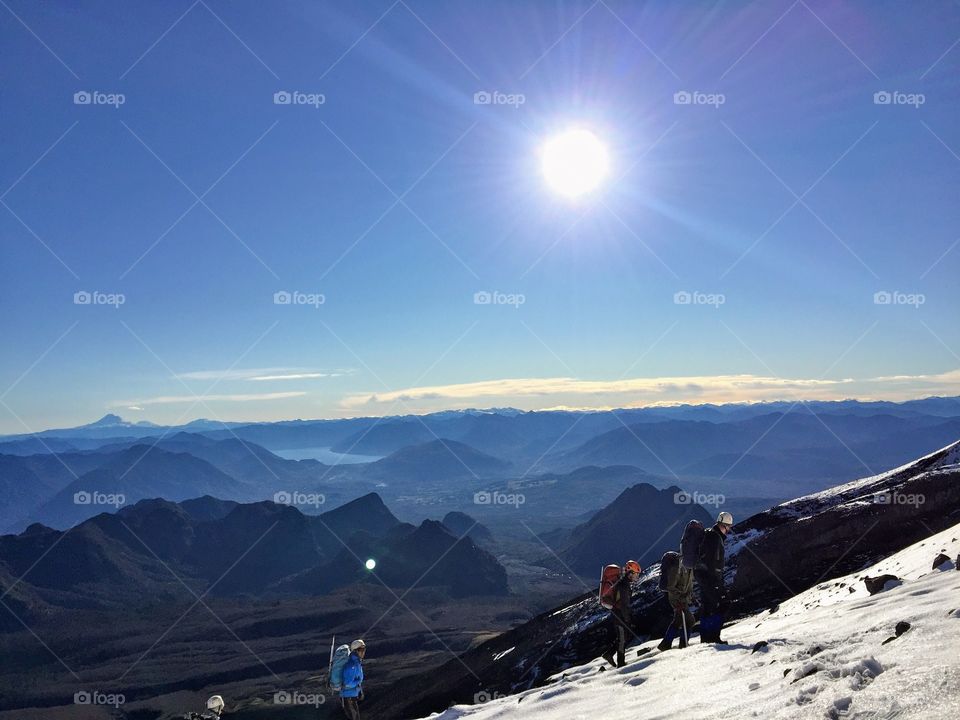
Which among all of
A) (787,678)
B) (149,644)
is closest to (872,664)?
(787,678)

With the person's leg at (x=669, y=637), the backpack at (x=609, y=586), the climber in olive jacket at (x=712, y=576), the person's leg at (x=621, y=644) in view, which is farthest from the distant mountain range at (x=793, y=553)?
the climber in olive jacket at (x=712, y=576)

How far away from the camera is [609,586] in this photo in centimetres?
1670

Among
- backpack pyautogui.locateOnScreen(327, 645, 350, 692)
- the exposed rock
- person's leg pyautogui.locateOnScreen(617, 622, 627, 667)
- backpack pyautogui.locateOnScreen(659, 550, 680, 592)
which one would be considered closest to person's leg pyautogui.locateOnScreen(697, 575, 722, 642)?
backpack pyautogui.locateOnScreen(659, 550, 680, 592)

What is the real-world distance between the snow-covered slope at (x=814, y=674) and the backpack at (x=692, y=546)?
6.46 feet

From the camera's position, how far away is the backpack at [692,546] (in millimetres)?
14364

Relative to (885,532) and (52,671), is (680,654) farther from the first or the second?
(52,671)

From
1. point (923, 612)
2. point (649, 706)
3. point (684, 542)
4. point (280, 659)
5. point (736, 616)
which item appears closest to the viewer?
point (923, 612)

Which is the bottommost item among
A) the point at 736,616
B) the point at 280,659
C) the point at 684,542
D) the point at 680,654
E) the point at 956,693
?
the point at 280,659

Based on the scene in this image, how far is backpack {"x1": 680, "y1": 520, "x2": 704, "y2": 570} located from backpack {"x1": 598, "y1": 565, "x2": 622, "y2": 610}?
2347 mm

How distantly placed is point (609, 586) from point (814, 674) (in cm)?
947

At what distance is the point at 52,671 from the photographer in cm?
16650

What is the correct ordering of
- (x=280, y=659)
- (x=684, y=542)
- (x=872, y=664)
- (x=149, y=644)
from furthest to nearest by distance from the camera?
(x=149, y=644) < (x=280, y=659) < (x=684, y=542) < (x=872, y=664)

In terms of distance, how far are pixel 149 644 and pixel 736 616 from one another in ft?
679

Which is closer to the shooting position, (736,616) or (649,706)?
(649,706)
